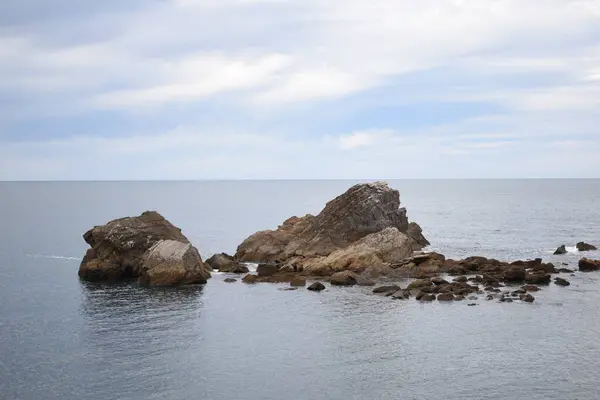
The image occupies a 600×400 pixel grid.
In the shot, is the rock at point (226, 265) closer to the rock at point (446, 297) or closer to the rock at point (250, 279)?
the rock at point (250, 279)

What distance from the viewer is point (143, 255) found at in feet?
199

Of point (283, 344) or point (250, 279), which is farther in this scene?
point (250, 279)

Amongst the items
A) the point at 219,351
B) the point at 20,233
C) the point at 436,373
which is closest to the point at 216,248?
the point at 20,233

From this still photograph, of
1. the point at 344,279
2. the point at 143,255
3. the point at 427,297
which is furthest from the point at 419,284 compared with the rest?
the point at 143,255

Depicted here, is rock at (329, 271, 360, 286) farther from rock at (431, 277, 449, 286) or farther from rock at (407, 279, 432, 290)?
rock at (431, 277, 449, 286)

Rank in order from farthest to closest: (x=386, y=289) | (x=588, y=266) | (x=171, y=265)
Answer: (x=588, y=266)
(x=171, y=265)
(x=386, y=289)

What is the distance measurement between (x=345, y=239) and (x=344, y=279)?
11.5m

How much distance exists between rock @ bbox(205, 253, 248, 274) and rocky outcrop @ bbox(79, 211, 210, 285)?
2.87 m

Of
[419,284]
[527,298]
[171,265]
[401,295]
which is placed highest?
[171,265]

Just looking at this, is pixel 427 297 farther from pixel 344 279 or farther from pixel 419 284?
pixel 344 279

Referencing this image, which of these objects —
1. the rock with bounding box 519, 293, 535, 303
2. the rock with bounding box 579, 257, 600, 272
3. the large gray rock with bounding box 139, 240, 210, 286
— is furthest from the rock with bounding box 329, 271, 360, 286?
the rock with bounding box 579, 257, 600, 272

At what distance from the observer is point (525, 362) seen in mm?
35438

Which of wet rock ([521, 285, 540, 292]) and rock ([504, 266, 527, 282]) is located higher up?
rock ([504, 266, 527, 282])

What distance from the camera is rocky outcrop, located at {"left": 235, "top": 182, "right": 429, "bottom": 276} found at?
63.5 m
